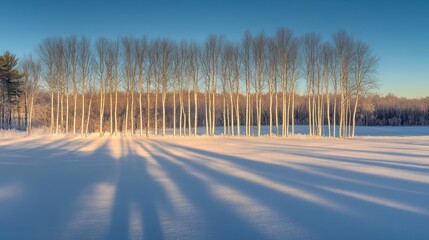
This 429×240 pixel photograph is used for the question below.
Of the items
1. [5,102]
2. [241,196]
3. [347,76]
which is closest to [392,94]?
[347,76]

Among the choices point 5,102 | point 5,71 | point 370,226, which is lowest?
point 370,226

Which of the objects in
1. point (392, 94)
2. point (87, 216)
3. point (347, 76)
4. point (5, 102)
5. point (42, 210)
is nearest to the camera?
point (87, 216)

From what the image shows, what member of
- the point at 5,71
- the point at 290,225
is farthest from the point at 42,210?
the point at 5,71

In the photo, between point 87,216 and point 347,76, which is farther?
point 347,76

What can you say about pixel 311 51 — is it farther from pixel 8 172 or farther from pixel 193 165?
pixel 8 172

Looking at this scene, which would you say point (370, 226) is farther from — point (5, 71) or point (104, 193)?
point (5, 71)

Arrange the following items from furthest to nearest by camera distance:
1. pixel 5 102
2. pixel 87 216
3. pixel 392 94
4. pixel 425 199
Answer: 1. pixel 392 94
2. pixel 5 102
3. pixel 425 199
4. pixel 87 216

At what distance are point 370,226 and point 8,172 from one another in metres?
8.55

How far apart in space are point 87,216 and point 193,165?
5.15 meters

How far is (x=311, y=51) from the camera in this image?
29953 mm

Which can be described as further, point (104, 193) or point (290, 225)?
point (104, 193)

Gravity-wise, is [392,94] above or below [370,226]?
above

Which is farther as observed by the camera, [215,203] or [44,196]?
[44,196]

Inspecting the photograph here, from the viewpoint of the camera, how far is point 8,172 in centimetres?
805
